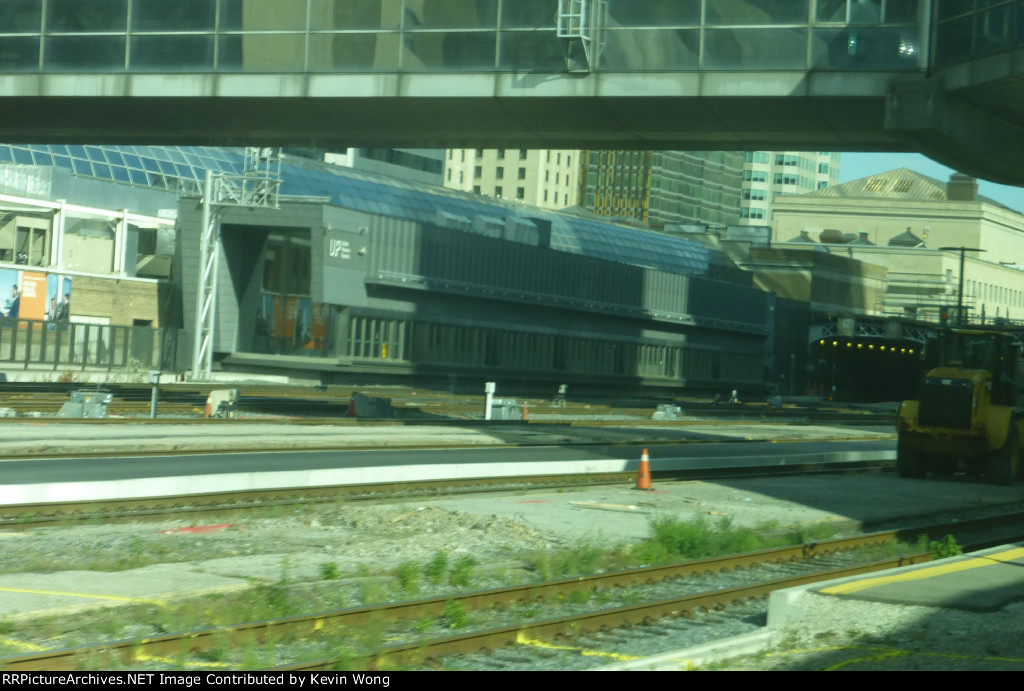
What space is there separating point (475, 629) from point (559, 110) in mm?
15115

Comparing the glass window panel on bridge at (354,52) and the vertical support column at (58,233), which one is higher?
the glass window panel on bridge at (354,52)

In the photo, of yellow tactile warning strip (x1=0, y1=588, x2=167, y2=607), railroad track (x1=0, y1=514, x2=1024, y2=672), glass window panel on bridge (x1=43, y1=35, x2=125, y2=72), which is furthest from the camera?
glass window panel on bridge (x1=43, y1=35, x2=125, y2=72)

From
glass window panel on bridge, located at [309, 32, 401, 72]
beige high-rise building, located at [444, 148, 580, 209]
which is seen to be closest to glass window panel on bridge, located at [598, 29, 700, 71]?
glass window panel on bridge, located at [309, 32, 401, 72]

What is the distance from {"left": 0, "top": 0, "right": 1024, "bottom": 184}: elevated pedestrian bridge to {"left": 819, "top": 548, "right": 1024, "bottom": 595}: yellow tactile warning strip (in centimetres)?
953

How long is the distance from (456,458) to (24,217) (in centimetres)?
4222

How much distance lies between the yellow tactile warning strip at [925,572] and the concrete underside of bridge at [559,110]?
9451mm

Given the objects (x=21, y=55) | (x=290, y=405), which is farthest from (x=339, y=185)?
(x=21, y=55)

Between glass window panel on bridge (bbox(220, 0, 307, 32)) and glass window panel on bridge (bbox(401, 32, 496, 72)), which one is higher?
glass window panel on bridge (bbox(220, 0, 307, 32))

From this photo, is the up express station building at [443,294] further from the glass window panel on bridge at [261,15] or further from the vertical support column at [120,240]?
the glass window panel on bridge at [261,15]

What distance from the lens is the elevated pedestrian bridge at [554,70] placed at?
798 inches

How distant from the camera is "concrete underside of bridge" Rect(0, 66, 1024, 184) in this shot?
2056cm

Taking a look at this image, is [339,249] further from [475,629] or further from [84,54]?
[475,629]

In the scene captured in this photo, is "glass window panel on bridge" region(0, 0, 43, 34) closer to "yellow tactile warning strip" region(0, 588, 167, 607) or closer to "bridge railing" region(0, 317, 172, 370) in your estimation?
"yellow tactile warning strip" region(0, 588, 167, 607)

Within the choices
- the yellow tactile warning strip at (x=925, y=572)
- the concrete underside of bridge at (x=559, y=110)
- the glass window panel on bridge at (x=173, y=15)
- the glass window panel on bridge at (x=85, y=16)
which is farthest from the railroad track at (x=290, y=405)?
A: the yellow tactile warning strip at (x=925, y=572)
